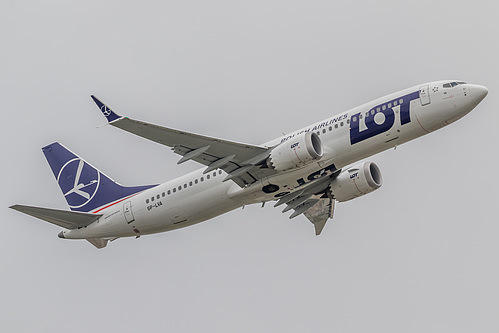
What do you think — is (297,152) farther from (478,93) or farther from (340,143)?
(478,93)

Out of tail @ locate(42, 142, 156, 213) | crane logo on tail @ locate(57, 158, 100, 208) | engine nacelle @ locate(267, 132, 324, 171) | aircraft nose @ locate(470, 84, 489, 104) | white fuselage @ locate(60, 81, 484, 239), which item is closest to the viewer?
engine nacelle @ locate(267, 132, 324, 171)

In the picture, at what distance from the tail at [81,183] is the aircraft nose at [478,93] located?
21674 millimetres

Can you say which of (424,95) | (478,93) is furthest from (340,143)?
(478,93)

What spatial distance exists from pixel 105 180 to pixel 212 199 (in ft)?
32.2

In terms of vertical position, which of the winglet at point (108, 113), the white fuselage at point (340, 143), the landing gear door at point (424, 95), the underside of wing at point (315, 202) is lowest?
the underside of wing at point (315, 202)

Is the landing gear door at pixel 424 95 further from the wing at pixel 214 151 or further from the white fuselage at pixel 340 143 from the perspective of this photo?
the wing at pixel 214 151

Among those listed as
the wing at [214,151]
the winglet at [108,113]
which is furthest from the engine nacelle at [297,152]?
the winglet at [108,113]

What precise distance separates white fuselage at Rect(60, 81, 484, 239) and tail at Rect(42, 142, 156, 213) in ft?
12.1

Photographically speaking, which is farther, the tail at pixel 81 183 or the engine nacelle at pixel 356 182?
the tail at pixel 81 183

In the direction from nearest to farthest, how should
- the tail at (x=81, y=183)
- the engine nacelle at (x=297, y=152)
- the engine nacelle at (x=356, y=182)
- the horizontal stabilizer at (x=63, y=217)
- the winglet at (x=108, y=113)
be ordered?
the winglet at (x=108, y=113)
the engine nacelle at (x=297, y=152)
the horizontal stabilizer at (x=63, y=217)
the engine nacelle at (x=356, y=182)
the tail at (x=81, y=183)

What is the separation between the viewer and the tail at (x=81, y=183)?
5666cm

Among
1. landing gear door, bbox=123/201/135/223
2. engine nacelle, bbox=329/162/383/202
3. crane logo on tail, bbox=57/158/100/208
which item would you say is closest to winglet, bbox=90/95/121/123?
landing gear door, bbox=123/201/135/223

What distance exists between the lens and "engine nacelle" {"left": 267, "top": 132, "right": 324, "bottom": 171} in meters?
47.5

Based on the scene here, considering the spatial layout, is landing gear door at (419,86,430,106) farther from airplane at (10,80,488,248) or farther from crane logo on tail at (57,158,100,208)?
crane logo on tail at (57,158,100,208)
